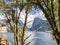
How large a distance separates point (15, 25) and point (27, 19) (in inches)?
46.5

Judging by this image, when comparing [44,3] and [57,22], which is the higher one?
[44,3]

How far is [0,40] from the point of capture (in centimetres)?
2305

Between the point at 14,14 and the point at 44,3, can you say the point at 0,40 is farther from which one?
the point at 44,3

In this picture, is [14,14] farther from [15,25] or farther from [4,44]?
[4,44]

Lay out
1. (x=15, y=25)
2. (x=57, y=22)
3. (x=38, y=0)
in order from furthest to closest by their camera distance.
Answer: (x=15, y=25), (x=57, y=22), (x=38, y=0)

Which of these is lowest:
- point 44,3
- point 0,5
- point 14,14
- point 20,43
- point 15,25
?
point 20,43

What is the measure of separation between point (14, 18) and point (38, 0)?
A: 8.16m

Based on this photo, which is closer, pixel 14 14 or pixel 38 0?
pixel 38 0

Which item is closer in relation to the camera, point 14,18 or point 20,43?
point 14,18

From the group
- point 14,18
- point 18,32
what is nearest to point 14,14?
point 14,18

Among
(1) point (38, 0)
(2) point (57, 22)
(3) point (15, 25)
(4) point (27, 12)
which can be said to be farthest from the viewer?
(3) point (15, 25)

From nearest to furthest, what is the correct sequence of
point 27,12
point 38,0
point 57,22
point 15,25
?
1. point 38,0
2. point 57,22
3. point 27,12
4. point 15,25

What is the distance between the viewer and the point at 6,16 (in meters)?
15.6

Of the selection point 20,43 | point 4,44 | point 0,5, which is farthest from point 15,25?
point 4,44
